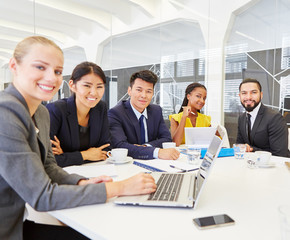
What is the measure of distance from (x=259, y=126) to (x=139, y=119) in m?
1.35

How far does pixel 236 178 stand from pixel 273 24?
13.1ft

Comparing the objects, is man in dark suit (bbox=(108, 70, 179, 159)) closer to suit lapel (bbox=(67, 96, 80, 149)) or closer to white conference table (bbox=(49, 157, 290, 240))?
suit lapel (bbox=(67, 96, 80, 149))

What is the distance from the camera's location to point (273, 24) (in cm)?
437

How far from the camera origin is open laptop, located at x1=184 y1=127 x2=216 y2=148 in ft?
7.13

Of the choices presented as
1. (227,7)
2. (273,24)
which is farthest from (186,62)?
(273,24)

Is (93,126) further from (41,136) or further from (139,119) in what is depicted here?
(41,136)

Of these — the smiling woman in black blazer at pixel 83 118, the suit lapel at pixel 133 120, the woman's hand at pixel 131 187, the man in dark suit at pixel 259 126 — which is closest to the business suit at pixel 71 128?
the smiling woman in black blazer at pixel 83 118

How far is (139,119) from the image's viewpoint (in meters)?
2.51

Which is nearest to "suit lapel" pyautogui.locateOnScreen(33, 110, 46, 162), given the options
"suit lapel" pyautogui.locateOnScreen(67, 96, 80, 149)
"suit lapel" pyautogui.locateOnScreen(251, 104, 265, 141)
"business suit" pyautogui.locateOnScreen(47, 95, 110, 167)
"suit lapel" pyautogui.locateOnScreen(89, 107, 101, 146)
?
"business suit" pyautogui.locateOnScreen(47, 95, 110, 167)

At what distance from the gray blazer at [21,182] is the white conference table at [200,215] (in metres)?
0.05

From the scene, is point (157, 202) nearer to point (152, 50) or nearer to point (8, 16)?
point (8, 16)

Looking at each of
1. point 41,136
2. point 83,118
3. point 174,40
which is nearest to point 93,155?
point 83,118

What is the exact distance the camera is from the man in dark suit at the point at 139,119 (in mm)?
2324

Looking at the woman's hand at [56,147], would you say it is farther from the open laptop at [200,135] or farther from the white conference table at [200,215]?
the open laptop at [200,135]
